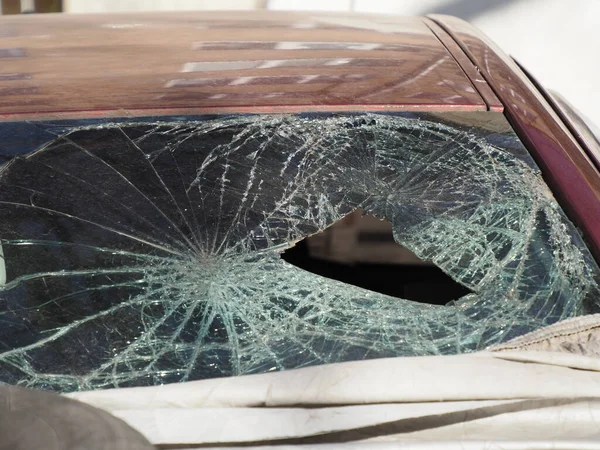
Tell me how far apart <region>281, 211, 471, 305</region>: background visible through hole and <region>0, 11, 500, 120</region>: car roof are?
741mm

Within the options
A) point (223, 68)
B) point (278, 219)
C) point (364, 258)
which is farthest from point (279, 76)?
point (364, 258)

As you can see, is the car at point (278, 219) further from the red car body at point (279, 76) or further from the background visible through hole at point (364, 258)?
the background visible through hole at point (364, 258)

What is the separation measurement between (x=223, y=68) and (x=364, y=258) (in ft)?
5.17

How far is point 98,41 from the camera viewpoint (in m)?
1.99

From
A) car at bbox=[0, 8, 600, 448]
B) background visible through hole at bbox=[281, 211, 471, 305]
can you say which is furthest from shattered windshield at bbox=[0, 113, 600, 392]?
background visible through hole at bbox=[281, 211, 471, 305]

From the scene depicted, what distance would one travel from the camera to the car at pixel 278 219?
124cm

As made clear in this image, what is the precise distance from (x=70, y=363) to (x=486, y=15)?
397cm

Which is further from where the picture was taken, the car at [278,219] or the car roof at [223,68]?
the car roof at [223,68]

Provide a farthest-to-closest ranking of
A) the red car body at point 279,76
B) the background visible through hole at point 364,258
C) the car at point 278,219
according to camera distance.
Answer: the background visible through hole at point 364,258, the red car body at point 279,76, the car at point 278,219

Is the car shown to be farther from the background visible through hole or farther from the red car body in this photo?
the background visible through hole

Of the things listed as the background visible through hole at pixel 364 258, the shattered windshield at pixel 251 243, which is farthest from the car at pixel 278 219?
the background visible through hole at pixel 364 258

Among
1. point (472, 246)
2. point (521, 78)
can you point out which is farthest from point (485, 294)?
point (521, 78)

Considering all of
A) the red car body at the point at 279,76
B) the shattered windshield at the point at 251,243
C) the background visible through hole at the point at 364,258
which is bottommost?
the background visible through hole at the point at 364,258

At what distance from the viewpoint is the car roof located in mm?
1714
